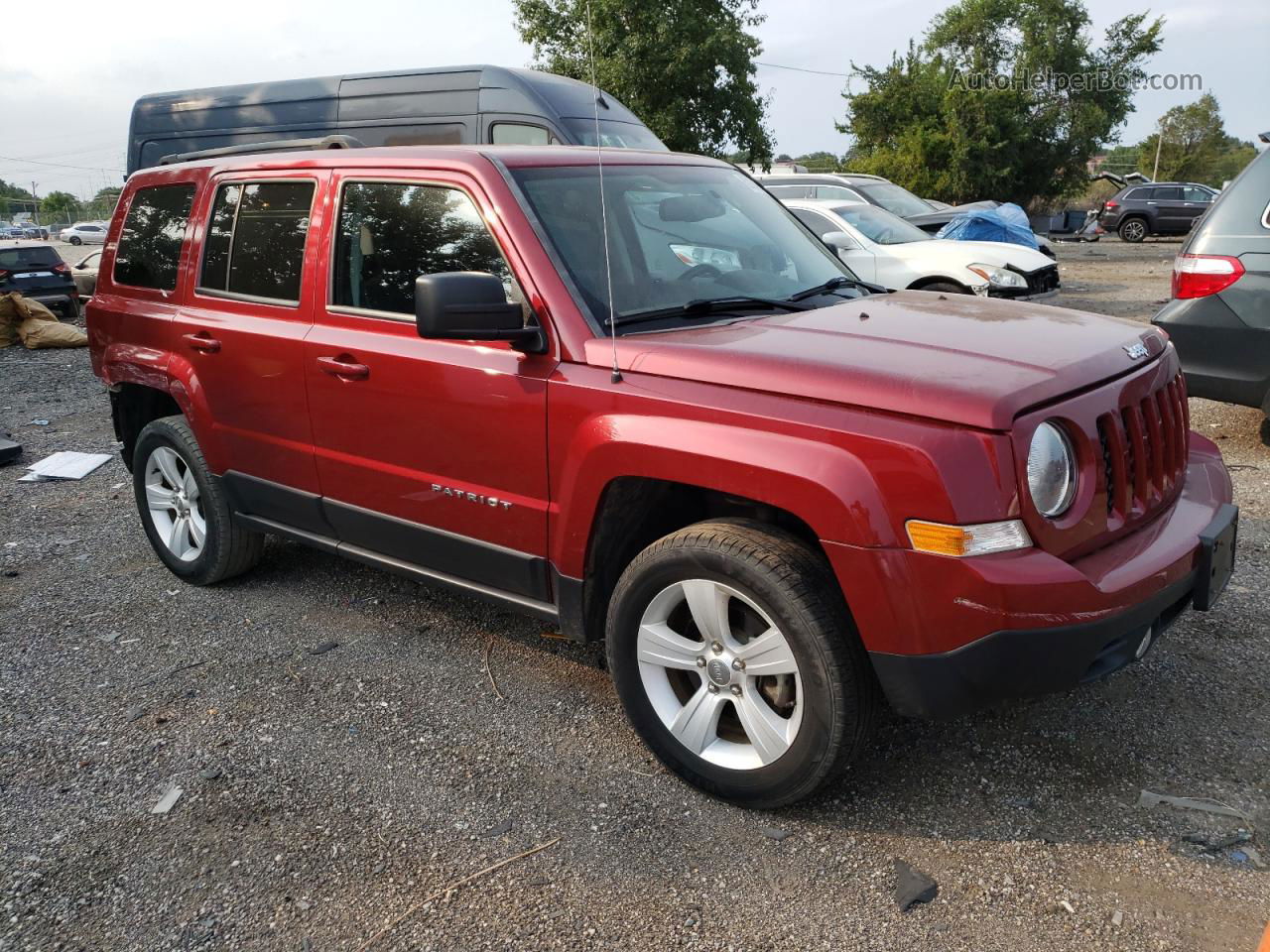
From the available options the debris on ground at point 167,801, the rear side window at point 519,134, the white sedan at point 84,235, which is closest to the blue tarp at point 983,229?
the rear side window at point 519,134

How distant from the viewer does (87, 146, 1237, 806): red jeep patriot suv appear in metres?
2.53

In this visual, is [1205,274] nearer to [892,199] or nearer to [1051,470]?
[1051,470]

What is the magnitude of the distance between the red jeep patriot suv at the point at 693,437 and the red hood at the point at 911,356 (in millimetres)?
11

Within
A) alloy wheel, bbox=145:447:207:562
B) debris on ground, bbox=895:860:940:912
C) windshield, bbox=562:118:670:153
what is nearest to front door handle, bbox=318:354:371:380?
alloy wheel, bbox=145:447:207:562

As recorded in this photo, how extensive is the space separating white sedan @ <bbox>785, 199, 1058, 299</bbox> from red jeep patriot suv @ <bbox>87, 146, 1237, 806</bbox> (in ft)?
22.6

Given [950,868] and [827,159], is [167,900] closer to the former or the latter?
[950,868]

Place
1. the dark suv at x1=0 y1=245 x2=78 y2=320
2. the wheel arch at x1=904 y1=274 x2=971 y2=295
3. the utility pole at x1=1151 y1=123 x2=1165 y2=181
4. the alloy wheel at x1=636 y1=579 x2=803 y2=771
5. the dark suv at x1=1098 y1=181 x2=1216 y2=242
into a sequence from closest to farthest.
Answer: the alloy wheel at x1=636 y1=579 x2=803 y2=771
the wheel arch at x1=904 y1=274 x2=971 y2=295
the dark suv at x1=0 y1=245 x2=78 y2=320
the dark suv at x1=1098 y1=181 x2=1216 y2=242
the utility pole at x1=1151 y1=123 x2=1165 y2=181

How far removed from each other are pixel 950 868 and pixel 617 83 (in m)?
22.3

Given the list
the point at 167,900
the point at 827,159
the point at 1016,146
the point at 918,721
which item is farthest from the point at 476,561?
the point at 827,159

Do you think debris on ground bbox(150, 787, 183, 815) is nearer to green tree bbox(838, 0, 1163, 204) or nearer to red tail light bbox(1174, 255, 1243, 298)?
red tail light bbox(1174, 255, 1243, 298)

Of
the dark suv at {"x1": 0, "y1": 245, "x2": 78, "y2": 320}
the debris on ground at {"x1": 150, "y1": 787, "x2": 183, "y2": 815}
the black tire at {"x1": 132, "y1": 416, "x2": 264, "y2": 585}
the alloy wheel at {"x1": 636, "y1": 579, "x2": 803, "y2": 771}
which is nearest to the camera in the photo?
the alloy wheel at {"x1": 636, "y1": 579, "x2": 803, "y2": 771}

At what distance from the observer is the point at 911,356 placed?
110 inches

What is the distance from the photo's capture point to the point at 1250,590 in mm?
4270

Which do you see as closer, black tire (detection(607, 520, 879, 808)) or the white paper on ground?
black tire (detection(607, 520, 879, 808))
